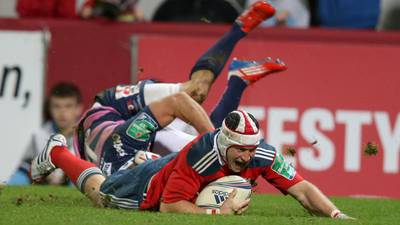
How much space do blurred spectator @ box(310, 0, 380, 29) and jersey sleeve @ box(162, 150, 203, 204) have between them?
6111 millimetres

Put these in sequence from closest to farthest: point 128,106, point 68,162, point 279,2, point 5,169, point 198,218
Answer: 1. point 198,218
2. point 68,162
3. point 128,106
4. point 5,169
5. point 279,2

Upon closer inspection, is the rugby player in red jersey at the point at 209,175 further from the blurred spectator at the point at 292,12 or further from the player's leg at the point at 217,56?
the blurred spectator at the point at 292,12

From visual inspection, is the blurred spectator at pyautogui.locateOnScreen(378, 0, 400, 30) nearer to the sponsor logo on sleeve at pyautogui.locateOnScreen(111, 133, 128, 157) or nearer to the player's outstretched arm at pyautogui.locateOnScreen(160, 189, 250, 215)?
the sponsor logo on sleeve at pyautogui.locateOnScreen(111, 133, 128, 157)

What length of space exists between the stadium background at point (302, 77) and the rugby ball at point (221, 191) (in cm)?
475

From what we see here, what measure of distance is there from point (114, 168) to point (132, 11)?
12.9 ft

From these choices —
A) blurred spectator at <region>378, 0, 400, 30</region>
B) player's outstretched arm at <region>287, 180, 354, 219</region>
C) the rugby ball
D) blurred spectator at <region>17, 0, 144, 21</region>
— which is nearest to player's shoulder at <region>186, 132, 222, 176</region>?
the rugby ball

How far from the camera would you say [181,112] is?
12.2 meters

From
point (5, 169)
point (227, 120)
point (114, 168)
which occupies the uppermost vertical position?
point (227, 120)

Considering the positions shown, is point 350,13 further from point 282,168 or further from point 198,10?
point 282,168

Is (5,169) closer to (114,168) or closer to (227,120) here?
(114,168)

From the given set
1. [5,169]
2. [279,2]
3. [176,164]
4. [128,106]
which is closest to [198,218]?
[176,164]

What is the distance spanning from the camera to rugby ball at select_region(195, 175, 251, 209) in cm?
1036

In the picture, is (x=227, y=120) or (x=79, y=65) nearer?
(x=227, y=120)

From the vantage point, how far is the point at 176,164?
410 inches
